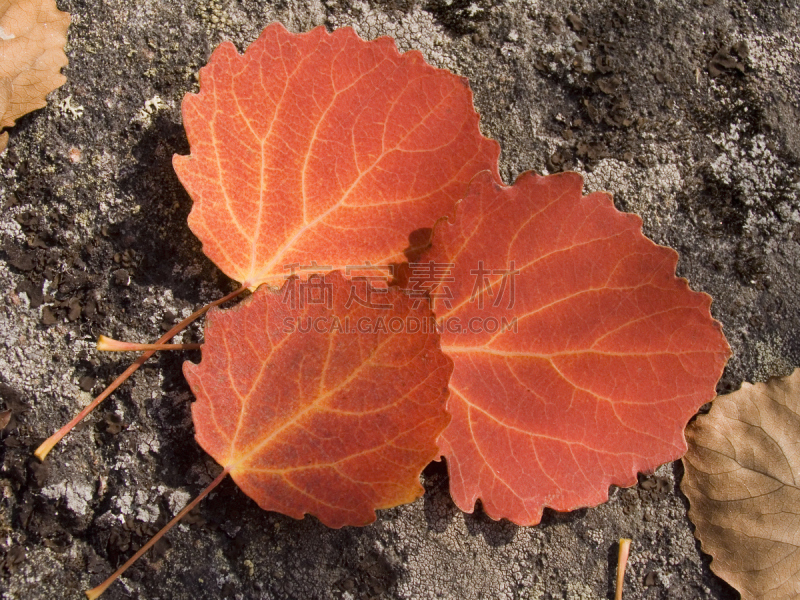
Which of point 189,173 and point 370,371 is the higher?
point 189,173

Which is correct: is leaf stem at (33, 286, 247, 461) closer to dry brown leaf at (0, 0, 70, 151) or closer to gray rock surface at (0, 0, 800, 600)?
gray rock surface at (0, 0, 800, 600)

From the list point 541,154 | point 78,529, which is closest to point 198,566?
point 78,529

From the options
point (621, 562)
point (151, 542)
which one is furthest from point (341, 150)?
point (621, 562)

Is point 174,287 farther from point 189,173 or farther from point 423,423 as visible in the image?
point 423,423

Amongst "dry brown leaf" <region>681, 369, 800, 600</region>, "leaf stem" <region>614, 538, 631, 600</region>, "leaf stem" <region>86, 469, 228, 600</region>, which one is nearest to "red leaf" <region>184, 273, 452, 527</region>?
"leaf stem" <region>86, 469, 228, 600</region>

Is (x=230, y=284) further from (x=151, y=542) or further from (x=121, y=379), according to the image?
(x=151, y=542)

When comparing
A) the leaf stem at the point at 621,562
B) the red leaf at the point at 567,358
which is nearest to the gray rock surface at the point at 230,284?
the leaf stem at the point at 621,562
